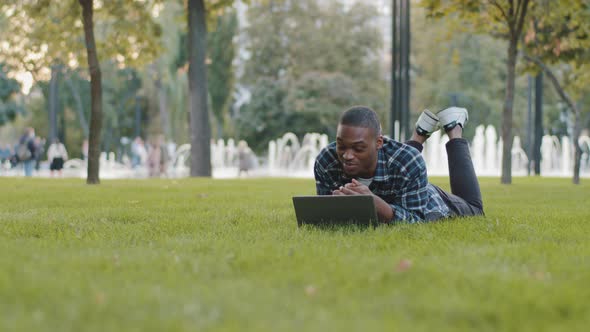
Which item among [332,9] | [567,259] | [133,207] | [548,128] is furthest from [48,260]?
[548,128]

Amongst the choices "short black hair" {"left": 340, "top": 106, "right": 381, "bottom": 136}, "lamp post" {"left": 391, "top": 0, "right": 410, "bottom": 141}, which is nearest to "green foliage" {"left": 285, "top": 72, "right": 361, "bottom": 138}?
"lamp post" {"left": 391, "top": 0, "right": 410, "bottom": 141}

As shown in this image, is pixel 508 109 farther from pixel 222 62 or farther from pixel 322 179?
pixel 222 62

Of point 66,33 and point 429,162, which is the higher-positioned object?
point 66,33

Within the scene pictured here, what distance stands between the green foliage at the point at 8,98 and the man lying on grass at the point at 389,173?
3741cm

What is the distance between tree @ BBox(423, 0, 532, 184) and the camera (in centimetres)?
1484

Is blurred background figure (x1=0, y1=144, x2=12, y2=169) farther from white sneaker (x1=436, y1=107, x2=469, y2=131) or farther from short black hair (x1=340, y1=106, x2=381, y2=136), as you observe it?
short black hair (x1=340, y1=106, x2=381, y2=136)

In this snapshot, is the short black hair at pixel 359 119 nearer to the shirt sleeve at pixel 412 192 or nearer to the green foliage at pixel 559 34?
the shirt sleeve at pixel 412 192

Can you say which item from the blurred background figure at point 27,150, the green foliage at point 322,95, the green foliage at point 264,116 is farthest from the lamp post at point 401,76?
the green foliage at point 264,116

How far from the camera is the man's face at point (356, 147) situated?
5504mm

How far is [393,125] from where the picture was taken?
21.8m

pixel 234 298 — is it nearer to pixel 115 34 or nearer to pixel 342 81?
pixel 115 34

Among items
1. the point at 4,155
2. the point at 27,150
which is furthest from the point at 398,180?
the point at 4,155

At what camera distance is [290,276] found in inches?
150

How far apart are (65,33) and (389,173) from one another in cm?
1413
